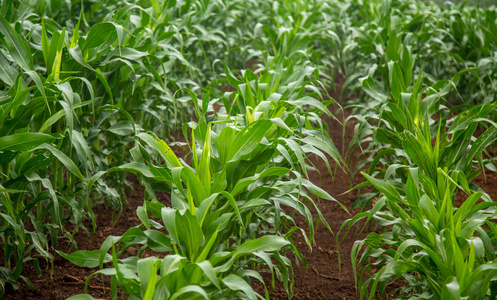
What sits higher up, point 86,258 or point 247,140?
point 247,140

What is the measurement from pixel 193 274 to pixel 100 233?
144cm

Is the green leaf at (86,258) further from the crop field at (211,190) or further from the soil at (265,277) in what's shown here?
the soil at (265,277)

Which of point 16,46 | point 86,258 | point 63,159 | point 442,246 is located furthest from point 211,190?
point 16,46

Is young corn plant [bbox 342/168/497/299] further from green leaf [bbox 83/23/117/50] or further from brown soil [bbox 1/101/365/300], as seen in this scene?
green leaf [bbox 83/23/117/50]

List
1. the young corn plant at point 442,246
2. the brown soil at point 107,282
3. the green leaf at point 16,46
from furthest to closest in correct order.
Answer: the brown soil at point 107,282 < the green leaf at point 16,46 < the young corn plant at point 442,246

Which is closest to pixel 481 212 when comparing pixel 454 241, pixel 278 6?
pixel 454 241

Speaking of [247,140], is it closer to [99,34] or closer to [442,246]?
[442,246]

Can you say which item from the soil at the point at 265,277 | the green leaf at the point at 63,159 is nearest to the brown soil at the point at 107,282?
the soil at the point at 265,277

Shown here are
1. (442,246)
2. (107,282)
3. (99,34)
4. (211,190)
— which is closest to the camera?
(442,246)

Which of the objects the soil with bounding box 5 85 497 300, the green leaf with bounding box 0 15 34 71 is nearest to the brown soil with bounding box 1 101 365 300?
the soil with bounding box 5 85 497 300

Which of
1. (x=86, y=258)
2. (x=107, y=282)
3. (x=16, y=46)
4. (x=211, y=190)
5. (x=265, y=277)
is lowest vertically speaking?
(x=265, y=277)

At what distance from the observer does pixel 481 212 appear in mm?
1730

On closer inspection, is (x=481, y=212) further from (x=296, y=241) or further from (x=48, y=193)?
(x=48, y=193)

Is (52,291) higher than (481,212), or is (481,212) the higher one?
(481,212)
